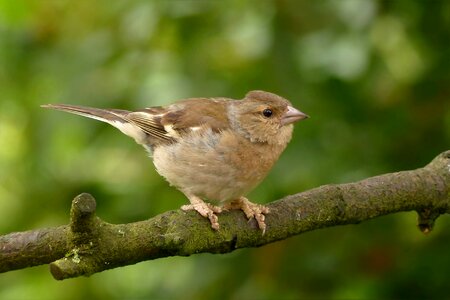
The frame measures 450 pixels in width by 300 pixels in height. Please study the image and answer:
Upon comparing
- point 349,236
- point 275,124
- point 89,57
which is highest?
point 89,57

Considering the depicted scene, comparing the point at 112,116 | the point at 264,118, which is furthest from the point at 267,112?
the point at 112,116

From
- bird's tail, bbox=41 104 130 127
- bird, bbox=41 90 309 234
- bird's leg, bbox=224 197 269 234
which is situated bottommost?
bird's leg, bbox=224 197 269 234

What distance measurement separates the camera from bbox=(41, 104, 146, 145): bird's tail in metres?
5.21

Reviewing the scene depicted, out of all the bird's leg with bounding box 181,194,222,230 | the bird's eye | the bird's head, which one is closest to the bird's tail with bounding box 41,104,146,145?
the bird's head

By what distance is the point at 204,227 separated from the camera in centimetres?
389

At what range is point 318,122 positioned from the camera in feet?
17.4

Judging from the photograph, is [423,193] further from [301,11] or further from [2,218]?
[2,218]

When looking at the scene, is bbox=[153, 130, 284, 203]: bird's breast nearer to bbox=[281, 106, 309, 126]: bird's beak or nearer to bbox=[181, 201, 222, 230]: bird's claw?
bbox=[281, 106, 309, 126]: bird's beak

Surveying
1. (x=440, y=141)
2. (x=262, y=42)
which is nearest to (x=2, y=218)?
(x=262, y=42)

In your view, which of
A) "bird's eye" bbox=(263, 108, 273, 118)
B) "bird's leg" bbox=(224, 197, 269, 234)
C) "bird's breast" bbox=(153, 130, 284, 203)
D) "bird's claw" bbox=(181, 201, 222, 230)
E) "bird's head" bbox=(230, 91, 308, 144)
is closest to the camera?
"bird's claw" bbox=(181, 201, 222, 230)

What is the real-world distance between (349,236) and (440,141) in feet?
2.84

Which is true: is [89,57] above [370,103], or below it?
above

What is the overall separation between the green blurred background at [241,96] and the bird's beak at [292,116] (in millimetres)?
65

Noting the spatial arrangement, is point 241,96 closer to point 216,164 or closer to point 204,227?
point 216,164
